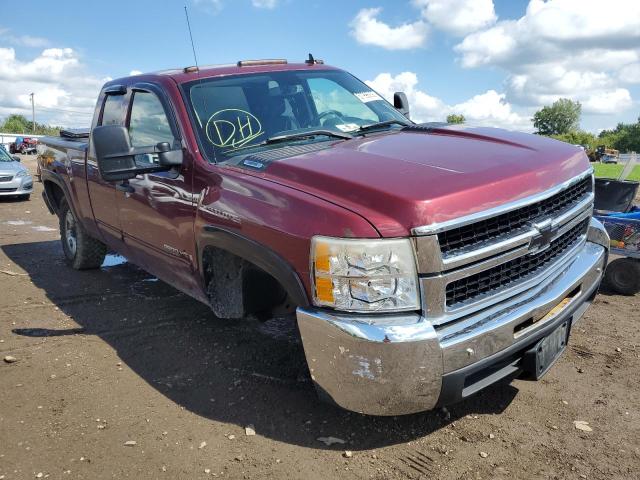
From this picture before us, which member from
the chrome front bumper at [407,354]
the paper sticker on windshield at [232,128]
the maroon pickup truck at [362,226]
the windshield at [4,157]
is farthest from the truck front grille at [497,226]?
the windshield at [4,157]

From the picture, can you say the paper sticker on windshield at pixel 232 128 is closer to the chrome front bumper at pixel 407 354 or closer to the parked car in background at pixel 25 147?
the chrome front bumper at pixel 407 354

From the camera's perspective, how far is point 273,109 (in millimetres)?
3775

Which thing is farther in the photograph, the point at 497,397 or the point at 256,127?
the point at 256,127

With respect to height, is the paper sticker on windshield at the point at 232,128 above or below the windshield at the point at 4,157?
above

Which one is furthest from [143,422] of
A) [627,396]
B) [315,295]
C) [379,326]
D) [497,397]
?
[627,396]

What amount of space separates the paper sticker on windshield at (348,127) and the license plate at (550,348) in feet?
5.98

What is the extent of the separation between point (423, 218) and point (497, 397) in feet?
5.22

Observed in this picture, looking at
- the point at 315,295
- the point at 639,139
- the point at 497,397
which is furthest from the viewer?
the point at 639,139

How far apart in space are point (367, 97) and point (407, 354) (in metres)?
2.61

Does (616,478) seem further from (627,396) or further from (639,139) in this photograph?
(639,139)

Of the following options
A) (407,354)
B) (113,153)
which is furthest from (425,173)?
(113,153)

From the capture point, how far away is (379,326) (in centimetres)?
236

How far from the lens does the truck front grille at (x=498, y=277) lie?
2539 millimetres

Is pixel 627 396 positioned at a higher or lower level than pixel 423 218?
lower
